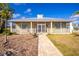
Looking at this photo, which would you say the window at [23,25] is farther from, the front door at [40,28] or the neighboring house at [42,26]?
the front door at [40,28]

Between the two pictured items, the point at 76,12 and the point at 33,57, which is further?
the point at 76,12

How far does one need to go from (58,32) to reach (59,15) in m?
2.20

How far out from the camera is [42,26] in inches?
885

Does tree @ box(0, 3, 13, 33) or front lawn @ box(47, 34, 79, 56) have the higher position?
tree @ box(0, 3, 13, 33)

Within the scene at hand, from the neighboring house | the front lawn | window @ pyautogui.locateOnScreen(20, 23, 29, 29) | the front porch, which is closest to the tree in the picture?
the neighboring house

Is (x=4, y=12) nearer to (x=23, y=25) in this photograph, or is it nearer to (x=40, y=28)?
(x=23, y=25)

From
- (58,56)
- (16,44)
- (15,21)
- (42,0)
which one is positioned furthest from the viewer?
(15,21)

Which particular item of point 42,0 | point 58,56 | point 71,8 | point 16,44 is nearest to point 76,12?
point 71,8

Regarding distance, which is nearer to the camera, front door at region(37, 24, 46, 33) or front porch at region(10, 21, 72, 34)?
front porch at region(10, 21, 72, 34)

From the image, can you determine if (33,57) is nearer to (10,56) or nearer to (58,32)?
(10,56)

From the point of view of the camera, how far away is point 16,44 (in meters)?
14.2

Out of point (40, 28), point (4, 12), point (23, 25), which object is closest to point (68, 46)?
point (4, 12)

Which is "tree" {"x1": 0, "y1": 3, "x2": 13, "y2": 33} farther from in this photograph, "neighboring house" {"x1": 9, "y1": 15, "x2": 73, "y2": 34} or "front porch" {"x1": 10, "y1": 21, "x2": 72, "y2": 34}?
"front porch" {"x1": 10, "y1": 21, "x2": 72, "y2": 34}

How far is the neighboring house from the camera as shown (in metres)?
22.1
